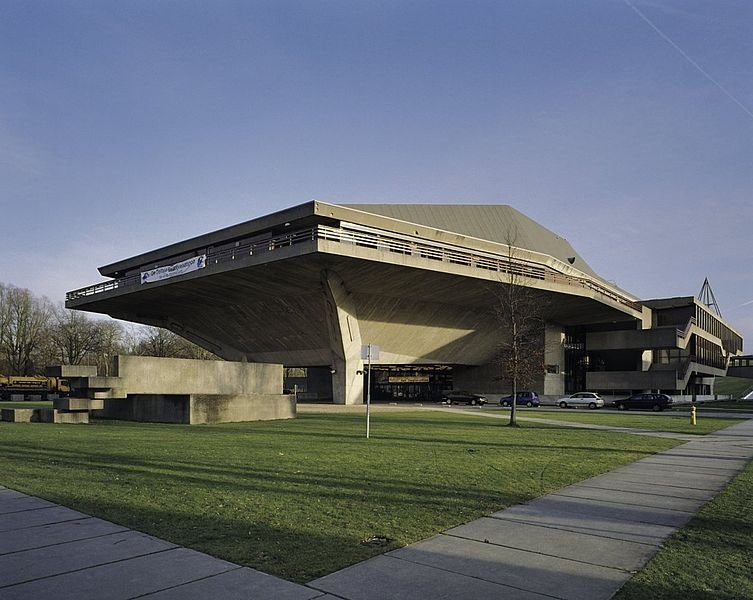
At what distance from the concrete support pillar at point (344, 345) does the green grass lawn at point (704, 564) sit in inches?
1475

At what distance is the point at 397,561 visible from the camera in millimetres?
6008

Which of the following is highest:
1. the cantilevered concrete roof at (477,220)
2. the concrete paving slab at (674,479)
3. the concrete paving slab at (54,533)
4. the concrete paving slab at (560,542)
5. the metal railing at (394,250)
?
the cantilevered concrete roof at (477,220)

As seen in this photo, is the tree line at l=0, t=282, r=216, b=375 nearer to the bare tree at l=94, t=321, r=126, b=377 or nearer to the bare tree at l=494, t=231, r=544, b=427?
the bare tree at l=94, t=321, r=126, b=377

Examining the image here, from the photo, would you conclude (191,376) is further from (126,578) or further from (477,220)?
(477,220)

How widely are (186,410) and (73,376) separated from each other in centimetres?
431

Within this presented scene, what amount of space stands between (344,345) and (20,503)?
39179mm

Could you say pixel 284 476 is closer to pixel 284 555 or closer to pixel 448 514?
pixel 448 514

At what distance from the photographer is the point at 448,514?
8109 mm

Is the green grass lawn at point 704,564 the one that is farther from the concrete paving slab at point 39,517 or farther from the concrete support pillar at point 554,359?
the concrete support pillar at point 554,359

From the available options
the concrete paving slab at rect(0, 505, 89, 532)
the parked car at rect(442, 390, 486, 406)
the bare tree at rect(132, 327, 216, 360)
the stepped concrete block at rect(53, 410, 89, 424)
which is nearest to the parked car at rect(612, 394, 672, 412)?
the parked car at rect(442, 390, 486, 406)

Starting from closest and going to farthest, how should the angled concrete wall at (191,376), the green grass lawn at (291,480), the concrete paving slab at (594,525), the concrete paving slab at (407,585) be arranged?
the concrete paving slab at (407,585), the green grass lawn at (291,480), the concrete paving slab at (594,525), the angled concrete wall at (191,376)

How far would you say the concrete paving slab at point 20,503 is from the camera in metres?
8.00

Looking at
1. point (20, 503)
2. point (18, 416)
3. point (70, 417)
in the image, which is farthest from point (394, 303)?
point (20, 503)

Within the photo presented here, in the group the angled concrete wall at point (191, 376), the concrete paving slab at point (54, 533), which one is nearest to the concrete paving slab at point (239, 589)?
the concrete paving slab at point (54, 533)
